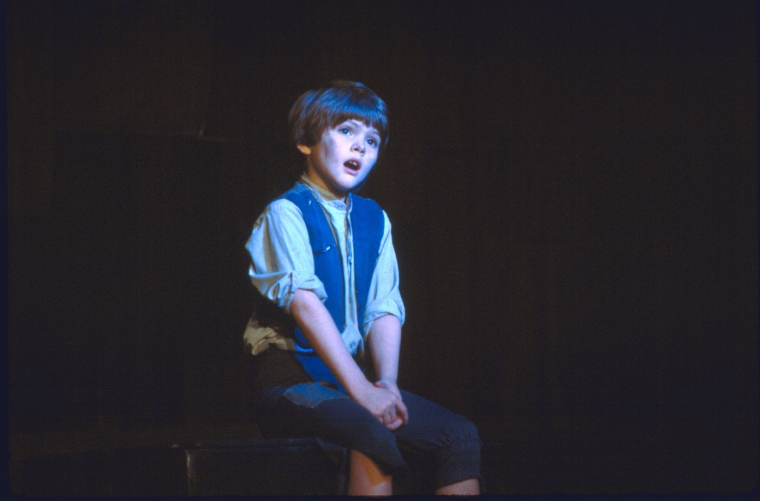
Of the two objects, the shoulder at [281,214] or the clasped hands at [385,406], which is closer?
the clasped hands at [385,406]

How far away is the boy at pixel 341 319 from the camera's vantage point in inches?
57.7

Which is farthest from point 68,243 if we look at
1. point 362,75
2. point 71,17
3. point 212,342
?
point 362,75

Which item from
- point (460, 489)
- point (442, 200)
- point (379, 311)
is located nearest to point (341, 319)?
point (379, 311)

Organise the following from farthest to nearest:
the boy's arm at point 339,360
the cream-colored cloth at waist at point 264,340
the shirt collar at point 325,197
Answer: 1. the shirt collar at point 325,197
2. the cream-colored cloth at waist at point 264,340
3. the boy's arm at point 339,360

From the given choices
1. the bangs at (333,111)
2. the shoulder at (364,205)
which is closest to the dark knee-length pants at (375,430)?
the shoulder at (364,205)

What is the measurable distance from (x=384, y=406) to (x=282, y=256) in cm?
40

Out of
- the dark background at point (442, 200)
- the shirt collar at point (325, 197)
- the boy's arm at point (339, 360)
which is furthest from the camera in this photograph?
→ the dark background at point (442, 200)

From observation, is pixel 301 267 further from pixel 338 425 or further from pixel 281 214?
pixel 338 425

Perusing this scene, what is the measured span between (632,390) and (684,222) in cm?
54

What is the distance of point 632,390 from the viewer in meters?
2.12

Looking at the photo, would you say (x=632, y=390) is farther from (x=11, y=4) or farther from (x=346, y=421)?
(x=11, y=4)

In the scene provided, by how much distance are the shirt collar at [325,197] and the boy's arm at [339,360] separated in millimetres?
281

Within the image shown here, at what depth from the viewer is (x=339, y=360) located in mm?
1535

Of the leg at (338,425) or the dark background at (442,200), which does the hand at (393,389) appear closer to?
the leg at (338,425)
